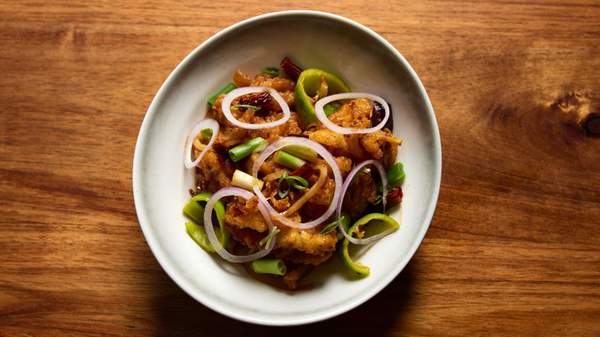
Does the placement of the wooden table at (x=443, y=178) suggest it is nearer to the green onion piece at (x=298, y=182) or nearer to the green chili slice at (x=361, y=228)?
the green chili slice at (x=361, y=228)

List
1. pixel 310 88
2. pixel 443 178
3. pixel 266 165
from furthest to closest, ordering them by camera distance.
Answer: pixel 443 178, pixel 310 88, pixel 266 165

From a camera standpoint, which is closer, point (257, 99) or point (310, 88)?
point (257, 99)

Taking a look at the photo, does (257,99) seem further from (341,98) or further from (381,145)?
(381,145)

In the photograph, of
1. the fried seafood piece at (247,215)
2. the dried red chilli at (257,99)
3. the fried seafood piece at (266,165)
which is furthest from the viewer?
the dried red chilli at (257,99)

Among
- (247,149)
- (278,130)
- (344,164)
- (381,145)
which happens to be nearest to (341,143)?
(344,164)

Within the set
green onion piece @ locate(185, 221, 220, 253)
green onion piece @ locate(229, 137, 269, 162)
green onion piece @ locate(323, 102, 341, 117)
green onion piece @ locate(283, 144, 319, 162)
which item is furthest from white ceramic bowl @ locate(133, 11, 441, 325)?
green onion piece @ locate(283, 144, 319, 162)

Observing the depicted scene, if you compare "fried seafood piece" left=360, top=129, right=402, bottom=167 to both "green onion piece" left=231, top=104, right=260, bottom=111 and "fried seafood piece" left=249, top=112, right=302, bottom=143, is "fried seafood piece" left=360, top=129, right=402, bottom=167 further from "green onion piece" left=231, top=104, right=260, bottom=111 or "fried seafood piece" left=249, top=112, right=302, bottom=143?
"green onion piece" left=231, top=104, right=260, bottom=111

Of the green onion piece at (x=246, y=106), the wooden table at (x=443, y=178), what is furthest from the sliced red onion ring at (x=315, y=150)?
the wooden table at (x=443, y=178)

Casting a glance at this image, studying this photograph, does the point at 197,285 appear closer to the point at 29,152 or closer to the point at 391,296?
the point at 391,296
